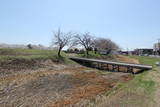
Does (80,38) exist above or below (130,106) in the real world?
above

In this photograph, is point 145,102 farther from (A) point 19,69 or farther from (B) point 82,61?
(B) point 82,61

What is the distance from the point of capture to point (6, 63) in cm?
1712

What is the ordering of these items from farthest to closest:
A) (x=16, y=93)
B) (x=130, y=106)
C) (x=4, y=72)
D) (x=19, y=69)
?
1. (x=19, y=69)
2. (x=4, y=72)
3. (x=16, y=93)
4. (x=130, y=106)

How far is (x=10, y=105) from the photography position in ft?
25.1

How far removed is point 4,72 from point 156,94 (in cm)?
1485

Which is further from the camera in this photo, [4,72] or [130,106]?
[4,72]

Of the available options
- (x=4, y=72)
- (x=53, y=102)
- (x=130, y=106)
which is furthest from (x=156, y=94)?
(x=4, y=72)

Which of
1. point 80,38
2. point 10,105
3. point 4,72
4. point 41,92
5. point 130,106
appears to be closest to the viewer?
point 130,106

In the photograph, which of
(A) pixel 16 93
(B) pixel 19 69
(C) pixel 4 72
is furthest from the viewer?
(B) pixel 19 69

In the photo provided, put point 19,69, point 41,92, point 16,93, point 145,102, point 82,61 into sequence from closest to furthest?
point 145,102, point 16,93, point 41,92, point 19,69, point 82,61

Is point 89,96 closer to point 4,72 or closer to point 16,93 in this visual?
point 16,93

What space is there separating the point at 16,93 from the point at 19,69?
8.28 meters

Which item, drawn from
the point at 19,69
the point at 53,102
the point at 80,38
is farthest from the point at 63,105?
the point at 80,38

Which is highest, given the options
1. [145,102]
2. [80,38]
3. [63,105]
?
[80,38]
